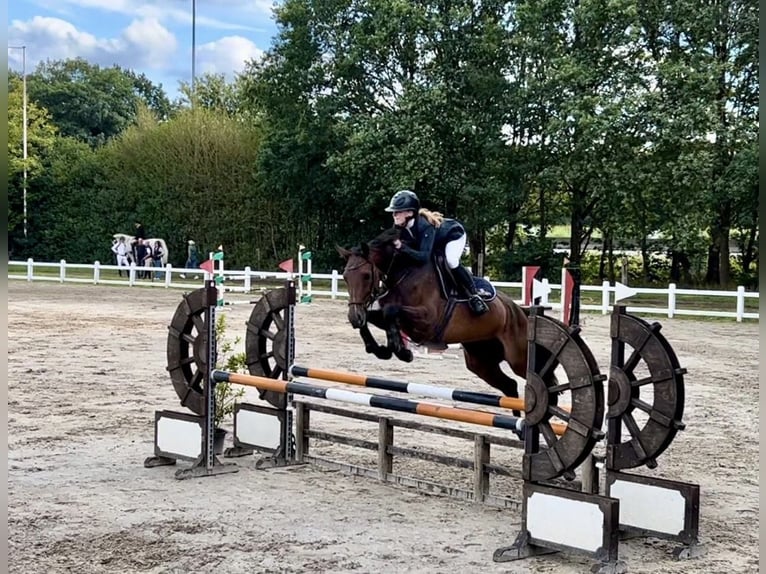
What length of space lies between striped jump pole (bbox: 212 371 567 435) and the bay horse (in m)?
0.29

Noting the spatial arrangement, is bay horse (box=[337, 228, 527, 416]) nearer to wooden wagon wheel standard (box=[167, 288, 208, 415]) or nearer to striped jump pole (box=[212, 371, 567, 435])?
striped jump pole (box=[212, 371, 567, 435])

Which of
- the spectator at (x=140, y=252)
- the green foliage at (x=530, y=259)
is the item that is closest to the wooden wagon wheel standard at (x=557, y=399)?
the green foliage at (x=530, y=259)

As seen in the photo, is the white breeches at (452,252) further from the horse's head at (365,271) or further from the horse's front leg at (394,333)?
the horse's front leg at (394,333)

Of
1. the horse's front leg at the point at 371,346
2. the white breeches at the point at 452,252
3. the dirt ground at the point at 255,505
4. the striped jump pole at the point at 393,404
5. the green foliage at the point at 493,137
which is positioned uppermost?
the green foliage at the point at 493,137

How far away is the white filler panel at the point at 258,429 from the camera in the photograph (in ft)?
20.1

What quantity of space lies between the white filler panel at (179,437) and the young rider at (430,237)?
1927 millimetres

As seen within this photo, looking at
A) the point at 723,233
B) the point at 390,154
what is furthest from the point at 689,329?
the point at 390,154

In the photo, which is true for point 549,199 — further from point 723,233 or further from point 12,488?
point 12,488

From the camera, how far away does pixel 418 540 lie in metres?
4.48

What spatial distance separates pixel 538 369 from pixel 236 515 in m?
1.88

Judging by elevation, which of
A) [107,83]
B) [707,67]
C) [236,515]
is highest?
[107,83]

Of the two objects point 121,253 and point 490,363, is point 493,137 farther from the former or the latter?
point 490,363

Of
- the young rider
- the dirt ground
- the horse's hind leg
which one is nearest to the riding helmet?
the young rider

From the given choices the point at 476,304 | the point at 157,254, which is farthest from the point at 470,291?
the point at 157,254
